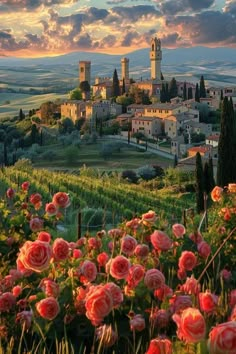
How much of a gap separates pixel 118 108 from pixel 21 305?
58.8 meters

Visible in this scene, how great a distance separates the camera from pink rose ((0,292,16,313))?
3.12 meters

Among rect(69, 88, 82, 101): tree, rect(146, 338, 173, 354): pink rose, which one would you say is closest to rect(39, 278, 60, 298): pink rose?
rect(146, 338, 173, 354): pink rose

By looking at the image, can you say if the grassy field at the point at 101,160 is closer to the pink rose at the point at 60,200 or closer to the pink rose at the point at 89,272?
the pink rose at the point at 60,200

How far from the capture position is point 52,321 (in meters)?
2.96

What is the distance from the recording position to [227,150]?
74.4 feet

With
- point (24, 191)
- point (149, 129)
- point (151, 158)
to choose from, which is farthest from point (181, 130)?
point (24, 191)

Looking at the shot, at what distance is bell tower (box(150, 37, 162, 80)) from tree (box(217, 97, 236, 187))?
179ft

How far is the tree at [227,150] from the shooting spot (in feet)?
71.9

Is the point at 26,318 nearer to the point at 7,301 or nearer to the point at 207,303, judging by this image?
the point at 7,301

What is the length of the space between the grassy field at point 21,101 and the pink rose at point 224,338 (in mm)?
89571

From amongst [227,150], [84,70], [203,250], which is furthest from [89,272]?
[84,70]

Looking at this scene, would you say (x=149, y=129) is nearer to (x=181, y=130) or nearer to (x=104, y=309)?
(x=181, y=130)

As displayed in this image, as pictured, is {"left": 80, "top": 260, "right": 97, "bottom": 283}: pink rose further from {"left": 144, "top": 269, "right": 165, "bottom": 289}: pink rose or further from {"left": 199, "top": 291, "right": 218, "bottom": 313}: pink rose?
{"left": 199, "top": 291, "right": 218, "bottom": 313}: pink rose

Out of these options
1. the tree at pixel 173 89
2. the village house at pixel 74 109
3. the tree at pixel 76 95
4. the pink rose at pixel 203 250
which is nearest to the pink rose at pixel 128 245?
the pink rose at pixel 203 250
